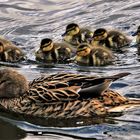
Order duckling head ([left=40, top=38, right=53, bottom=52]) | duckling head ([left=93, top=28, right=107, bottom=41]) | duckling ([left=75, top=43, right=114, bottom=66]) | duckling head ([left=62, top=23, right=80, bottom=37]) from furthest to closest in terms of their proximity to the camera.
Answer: duckling head ([left=62, top=23, right=80, bottom=37]) < duckling head ([left=93, top=28, right=107, bottom=41]) < duckling head ([left=40, top=38, right=53, bottom=52]) < duckling ([left=75, top=43, right=114, bottom=66])

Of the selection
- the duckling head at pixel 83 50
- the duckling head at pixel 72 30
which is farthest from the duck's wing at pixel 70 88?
the duckling head at pixel 72 30

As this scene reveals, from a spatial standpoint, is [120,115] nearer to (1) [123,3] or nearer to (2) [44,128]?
(2) [44,128]

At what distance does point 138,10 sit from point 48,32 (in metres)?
1.43

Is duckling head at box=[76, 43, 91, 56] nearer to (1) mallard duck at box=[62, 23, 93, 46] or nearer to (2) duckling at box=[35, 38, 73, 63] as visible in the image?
(2) duckling at box=[35, 38, 73, 63]

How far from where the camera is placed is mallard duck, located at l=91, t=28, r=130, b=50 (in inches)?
312

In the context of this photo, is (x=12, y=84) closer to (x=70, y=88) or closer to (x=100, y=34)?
(x=70, y=88)

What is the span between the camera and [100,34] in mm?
7918

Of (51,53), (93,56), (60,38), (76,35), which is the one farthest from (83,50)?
(60,38)

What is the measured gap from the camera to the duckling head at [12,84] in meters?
5.59

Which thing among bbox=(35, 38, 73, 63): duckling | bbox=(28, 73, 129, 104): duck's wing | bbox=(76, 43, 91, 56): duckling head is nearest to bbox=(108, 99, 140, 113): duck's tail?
bbox=(28, 73, 129, 104): duck's wing

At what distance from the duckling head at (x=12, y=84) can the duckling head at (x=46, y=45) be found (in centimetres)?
195

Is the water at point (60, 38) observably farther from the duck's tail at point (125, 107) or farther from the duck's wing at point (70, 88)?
the duck's wing at point (70, 88)

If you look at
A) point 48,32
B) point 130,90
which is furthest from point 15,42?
point 130,90

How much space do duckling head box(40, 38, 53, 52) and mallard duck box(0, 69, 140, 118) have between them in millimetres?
2038
